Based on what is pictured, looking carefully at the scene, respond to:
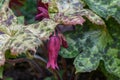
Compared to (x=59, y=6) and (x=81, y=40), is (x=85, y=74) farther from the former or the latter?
(x=59, y=6)

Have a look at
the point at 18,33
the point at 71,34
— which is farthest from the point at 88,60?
the point at 18,33

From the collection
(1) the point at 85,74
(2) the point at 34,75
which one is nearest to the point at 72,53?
(1) the point at 85,74

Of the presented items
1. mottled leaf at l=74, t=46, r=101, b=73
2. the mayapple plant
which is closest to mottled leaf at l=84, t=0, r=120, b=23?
the mayapple plant

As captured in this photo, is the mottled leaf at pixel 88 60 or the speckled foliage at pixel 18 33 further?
the mottled leaf at pixel 88 60

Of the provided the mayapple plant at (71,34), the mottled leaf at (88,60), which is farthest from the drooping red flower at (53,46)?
the mottled leaf at (88,60)

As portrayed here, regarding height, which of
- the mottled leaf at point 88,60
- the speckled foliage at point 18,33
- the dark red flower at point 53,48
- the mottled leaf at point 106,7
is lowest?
the mottled leaf at point 88,60

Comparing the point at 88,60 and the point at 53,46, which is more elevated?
the point at 53,46

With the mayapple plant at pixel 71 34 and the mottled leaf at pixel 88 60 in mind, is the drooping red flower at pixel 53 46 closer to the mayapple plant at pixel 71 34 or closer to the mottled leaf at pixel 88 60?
the mayapple plant at pixel 71 34

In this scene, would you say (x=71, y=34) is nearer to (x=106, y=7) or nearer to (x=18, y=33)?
(x=106, y=7)
